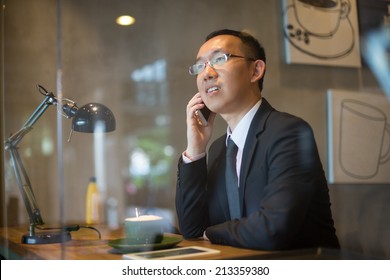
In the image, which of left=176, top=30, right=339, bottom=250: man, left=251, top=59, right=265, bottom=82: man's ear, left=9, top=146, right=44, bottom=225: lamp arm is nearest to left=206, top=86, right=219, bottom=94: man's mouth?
left=176, top=30, right=339, bottom=250: man

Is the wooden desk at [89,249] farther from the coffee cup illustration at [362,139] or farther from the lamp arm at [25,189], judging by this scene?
the coffee cup illustration at [362,139]

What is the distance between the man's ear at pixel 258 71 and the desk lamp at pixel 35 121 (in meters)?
0.41

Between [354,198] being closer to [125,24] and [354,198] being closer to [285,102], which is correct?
[285,102]

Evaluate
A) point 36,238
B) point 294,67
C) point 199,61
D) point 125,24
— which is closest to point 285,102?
point 294,67

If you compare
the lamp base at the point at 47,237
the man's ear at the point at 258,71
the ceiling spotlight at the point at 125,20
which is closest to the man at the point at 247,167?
the man's ear at the point at 258,71

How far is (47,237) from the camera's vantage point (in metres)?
1.59

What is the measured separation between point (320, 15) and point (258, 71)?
0.89 ft

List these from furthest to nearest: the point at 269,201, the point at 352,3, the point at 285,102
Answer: the point at 352,3 < the point at 285,102 < the point at 269,201

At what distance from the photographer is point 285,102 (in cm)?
135

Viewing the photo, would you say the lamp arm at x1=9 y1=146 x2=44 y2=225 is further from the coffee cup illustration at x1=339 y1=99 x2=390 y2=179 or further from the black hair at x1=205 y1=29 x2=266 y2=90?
the coffee cup illustration at x1=339 y1=99 x2=390 y2=179

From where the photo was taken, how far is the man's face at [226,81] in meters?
1.32

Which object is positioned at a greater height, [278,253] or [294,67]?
[294,67]
